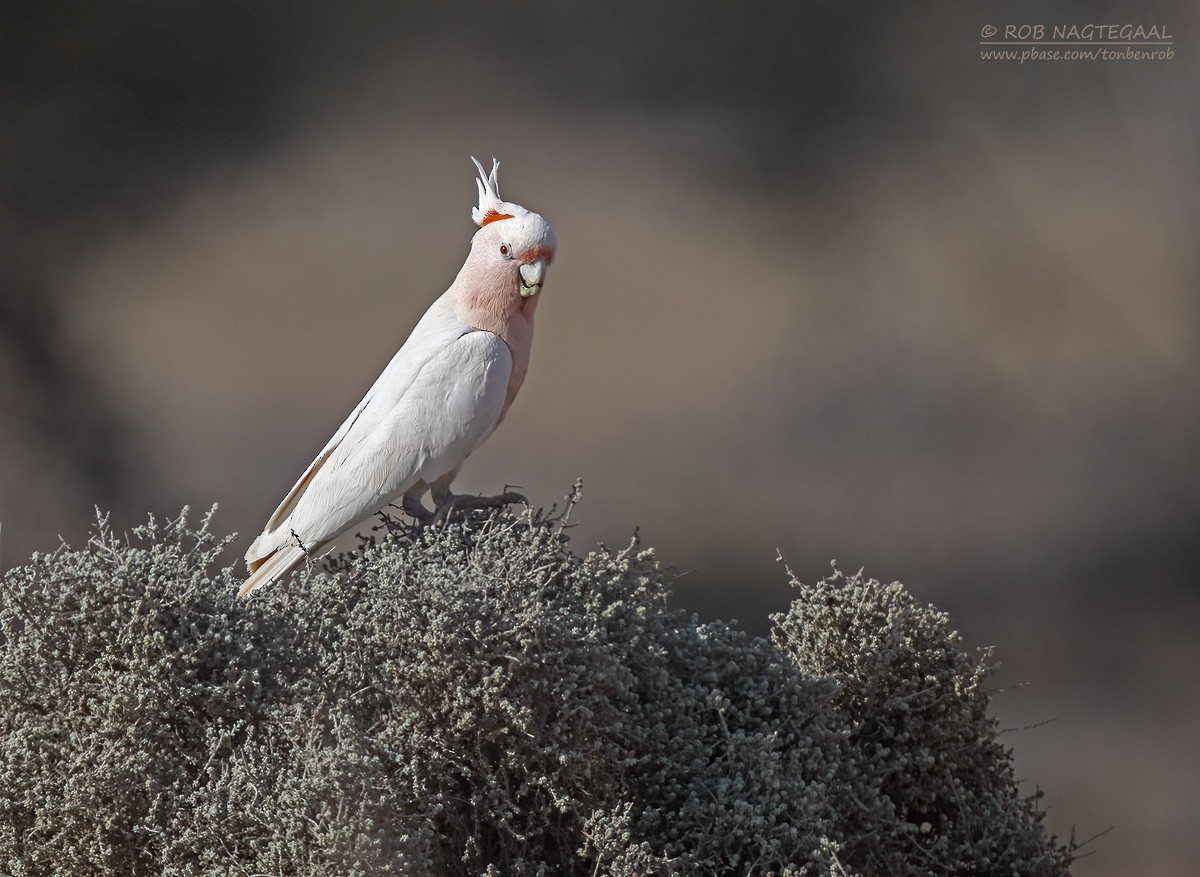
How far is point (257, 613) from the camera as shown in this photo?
5.37 ft

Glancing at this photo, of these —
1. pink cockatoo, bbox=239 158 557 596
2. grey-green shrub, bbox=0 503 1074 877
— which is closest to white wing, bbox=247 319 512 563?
pink cockatoo, bbox=239 158 557 596

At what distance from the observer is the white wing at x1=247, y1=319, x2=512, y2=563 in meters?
1.98

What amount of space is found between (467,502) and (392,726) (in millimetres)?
564

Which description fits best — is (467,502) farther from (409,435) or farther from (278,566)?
(278,566)

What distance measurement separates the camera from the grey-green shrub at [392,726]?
1444 mm

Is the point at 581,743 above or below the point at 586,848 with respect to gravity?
above

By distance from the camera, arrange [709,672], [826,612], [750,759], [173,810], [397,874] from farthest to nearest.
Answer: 1. [826,612]
2. [709,672]
3. [750,759]
4. [173,810]
5. [397,874]

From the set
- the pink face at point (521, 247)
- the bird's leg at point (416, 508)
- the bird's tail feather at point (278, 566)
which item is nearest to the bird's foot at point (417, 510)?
the bird's leg at point (416, 508)

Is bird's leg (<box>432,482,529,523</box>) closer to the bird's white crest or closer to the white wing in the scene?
the white wing

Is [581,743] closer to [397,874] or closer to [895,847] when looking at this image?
[397,874]

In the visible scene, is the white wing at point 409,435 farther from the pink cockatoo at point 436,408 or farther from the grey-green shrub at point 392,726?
the grey-green shrub at point 392,726

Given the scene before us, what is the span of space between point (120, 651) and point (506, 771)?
50 cm

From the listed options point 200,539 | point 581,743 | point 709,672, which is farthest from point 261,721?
point 709,672

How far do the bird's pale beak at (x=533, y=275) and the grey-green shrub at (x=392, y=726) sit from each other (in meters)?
0.47
